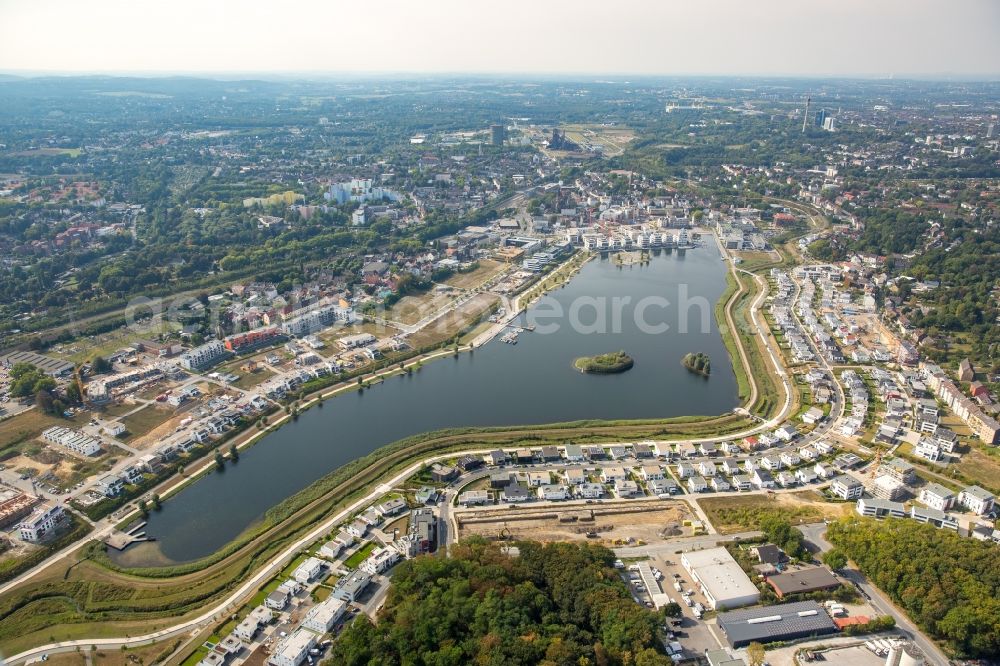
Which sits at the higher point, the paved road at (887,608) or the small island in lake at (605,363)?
the small island in lake at (605,363)

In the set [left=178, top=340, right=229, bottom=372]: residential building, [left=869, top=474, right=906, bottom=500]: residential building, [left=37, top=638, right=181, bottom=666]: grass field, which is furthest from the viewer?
[left=178, top=340, right=229, bottom=372]: residential building

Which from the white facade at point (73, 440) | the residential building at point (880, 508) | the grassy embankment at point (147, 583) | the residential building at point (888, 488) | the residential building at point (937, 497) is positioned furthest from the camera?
the white facade at point (73, 440)

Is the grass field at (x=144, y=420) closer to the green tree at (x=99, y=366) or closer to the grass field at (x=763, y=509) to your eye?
the green tree at (x=99, y=366)

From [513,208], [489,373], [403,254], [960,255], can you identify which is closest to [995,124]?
[960,255]

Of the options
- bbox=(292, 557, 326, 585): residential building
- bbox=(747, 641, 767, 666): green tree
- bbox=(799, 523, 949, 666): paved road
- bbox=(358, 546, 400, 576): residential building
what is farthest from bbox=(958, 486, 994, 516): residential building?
bbox=(292, 557, 326, 585): residential building

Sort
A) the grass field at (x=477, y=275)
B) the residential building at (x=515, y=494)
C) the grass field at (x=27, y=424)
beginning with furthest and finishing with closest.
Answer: the grass field at (x=477, y=275) → the grass field at (x=27, y=424) → the residential building at (x=515, y=494)

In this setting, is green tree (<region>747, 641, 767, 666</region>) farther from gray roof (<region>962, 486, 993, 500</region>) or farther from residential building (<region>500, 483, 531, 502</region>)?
gray roof (<region>962, 486, 993, 500</region>)

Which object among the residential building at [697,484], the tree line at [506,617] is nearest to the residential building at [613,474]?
the residential building at [697,484]
